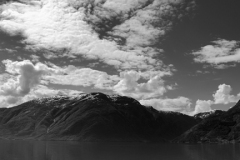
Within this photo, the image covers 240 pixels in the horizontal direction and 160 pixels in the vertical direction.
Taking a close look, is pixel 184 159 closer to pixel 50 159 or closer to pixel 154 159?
pixel 154 159

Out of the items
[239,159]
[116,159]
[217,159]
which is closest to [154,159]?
[116,159]

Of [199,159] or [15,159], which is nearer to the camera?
[15,159]

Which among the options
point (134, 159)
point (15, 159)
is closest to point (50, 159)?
point (15, 159)

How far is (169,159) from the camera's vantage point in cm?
12975

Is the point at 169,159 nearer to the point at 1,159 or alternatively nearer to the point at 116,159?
the point at 116,159

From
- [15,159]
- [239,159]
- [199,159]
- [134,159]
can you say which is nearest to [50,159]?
[15,159]

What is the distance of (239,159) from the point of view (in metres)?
125

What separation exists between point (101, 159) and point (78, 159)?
1094 cm

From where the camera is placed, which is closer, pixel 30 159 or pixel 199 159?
pixel 30 159

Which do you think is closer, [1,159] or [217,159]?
[1,159]

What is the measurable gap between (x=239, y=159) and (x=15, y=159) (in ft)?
338

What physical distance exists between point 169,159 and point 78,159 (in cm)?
4418

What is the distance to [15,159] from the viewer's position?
117938 millimetres

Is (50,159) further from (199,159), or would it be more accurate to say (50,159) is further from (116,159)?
(199,159)
